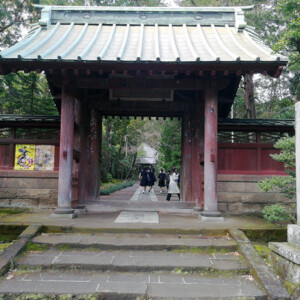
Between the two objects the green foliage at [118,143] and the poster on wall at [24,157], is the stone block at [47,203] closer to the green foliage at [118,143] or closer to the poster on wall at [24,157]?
the poster on wall at [24,157]

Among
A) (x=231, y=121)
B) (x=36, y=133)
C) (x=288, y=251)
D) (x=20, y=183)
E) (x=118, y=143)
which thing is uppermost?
(x=118, y=143)

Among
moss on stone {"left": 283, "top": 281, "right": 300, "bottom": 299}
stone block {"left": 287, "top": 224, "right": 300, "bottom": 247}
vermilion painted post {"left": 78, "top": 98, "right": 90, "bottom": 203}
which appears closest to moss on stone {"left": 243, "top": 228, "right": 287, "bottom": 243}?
stone block {"left": 287, "top": 224, "right": 300, "bottom": 247}

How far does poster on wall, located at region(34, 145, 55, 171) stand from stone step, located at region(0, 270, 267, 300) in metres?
4.44

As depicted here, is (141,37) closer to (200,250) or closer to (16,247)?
(200,250)

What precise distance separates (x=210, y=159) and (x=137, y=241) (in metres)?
2.74

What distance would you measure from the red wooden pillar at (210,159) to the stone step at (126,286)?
250 cm

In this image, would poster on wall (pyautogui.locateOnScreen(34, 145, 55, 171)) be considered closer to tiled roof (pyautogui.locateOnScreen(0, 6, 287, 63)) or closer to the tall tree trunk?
tiled roof (pyautogui.locateOnScreen(0, 6, 287, 63))

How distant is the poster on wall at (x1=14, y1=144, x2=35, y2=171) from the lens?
8.72 meters

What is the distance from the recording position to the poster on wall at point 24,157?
8.72 metres

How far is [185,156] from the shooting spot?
10.5 m

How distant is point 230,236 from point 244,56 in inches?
160

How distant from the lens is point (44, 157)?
8.76m

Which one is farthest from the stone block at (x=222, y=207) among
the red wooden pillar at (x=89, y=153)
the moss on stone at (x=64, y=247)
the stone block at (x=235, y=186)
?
the moss on stone at (x=64, y=247)

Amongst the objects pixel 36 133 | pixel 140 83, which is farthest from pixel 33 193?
pixel 140 83
